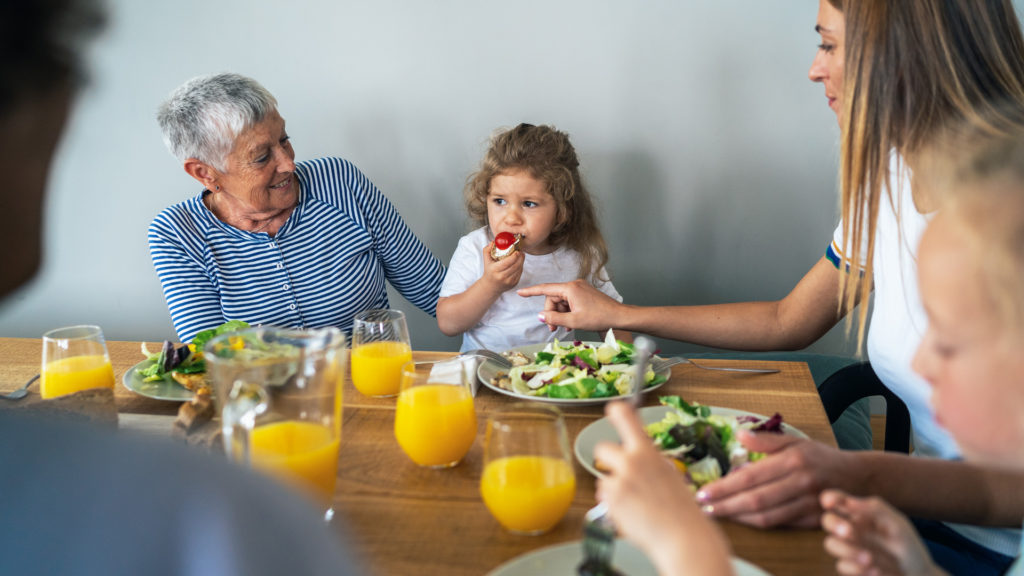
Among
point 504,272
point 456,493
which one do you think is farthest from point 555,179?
point 456,493

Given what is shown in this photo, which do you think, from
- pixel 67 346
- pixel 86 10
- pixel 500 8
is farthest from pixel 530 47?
pixel 86 10

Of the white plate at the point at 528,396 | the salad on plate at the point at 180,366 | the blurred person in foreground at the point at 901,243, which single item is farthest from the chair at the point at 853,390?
the salad on plate at the point at 180,366

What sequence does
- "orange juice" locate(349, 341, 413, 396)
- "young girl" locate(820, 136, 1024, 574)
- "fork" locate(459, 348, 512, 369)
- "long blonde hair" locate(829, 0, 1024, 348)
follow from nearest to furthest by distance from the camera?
1. "young girl" locate(820, 136, 1024, 574)
2. "long blonde hair" locate(829, 0, 1024, 348)
3. "orange juice" locate(349, 341, 413, 396)
4. "fork" locate(459, 348, 512, 369)

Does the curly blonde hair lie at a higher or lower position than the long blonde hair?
lower

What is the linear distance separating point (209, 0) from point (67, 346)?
1.68 m

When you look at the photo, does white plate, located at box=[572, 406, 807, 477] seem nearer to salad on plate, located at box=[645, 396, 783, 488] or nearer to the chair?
salad on plate, located at box=[645, 396, 783, 488]

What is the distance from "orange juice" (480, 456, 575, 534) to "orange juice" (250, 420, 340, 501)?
19 centimetres

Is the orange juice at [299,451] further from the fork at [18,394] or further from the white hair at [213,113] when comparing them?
the white hair at [213,113]

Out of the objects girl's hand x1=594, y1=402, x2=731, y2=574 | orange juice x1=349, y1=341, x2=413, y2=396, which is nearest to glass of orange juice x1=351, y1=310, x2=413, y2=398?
orange juice x1=349, y1=341, x2=413, y2=396

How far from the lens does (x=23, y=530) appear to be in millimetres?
292

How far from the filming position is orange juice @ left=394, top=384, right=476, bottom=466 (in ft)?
3.21

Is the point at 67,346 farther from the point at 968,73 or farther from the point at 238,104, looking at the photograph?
the point at 968,73

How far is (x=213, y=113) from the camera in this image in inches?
72.7

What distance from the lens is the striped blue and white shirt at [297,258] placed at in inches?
74.7
